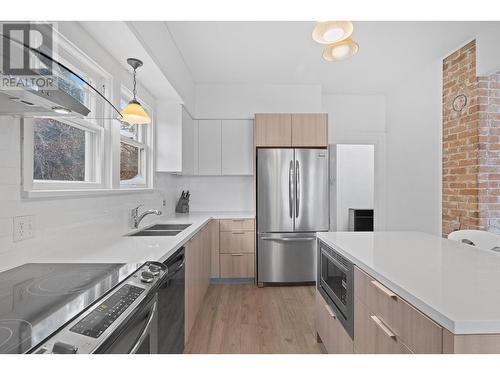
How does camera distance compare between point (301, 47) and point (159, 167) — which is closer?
point (301, 47)

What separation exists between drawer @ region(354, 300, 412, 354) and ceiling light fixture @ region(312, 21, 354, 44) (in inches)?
58.9

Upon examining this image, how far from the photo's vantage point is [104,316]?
89 centimetres

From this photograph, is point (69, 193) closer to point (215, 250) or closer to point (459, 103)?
point (215, 250)

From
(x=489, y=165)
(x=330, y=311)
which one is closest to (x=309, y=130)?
(x=489, y=165)

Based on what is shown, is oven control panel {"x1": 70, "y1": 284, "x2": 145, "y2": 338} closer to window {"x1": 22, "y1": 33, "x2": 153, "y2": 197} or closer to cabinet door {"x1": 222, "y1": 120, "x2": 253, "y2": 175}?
window {"x1": 22, "y1": 33, "x2": 153, "y2": 197}

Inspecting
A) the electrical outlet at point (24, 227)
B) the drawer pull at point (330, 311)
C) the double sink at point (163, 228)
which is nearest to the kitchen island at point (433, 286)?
the drawer pull at point (330, 311)

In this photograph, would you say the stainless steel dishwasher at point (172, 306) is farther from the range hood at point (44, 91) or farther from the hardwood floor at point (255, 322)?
the range hood at point (44, 91)

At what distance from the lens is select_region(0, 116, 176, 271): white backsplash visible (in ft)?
4.14

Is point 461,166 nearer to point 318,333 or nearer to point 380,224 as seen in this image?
point 380,224

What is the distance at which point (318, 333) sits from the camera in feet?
7.14

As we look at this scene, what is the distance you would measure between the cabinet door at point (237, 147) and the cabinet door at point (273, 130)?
13.3 inches

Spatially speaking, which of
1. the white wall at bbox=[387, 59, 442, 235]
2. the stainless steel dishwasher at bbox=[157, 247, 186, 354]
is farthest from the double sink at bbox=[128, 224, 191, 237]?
the white wall at bbox=[387, 59, 442, 235]
